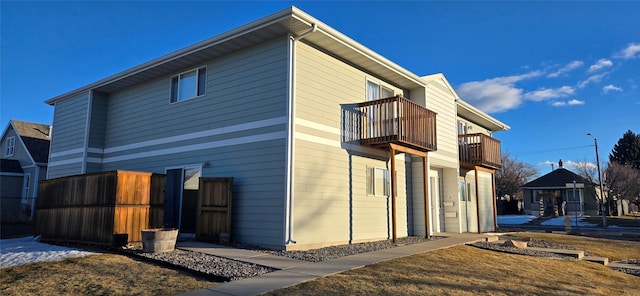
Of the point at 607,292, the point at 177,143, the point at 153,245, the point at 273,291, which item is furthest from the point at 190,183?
the point at 607,292

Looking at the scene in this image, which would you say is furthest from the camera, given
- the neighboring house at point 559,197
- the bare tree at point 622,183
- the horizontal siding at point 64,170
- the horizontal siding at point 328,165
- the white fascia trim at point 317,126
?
the neighboring house at point 559,197

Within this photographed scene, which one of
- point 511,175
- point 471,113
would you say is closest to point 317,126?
point 471,113

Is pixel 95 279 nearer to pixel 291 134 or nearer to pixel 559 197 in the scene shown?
pixel 291 134

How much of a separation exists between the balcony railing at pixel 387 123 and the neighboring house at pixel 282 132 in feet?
0.14

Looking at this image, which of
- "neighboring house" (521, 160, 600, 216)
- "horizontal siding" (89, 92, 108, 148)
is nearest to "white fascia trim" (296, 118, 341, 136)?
"horizontal siding" (89, 92, 108, 148)

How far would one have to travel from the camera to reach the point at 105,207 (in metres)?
9.37

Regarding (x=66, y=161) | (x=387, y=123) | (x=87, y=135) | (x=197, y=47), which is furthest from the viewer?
(x=66, y=161)

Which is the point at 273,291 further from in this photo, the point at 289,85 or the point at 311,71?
the point at 311,71

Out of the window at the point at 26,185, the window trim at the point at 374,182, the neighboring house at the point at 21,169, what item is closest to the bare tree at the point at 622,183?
the window trim at the point at 374,182

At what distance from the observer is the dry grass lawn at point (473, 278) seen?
634cm

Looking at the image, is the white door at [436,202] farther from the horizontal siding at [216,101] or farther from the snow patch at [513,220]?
the snow patch at [513,220]

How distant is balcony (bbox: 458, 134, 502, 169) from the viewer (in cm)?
1733

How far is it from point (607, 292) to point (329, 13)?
9.24m

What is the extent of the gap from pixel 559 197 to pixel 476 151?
28.5m
